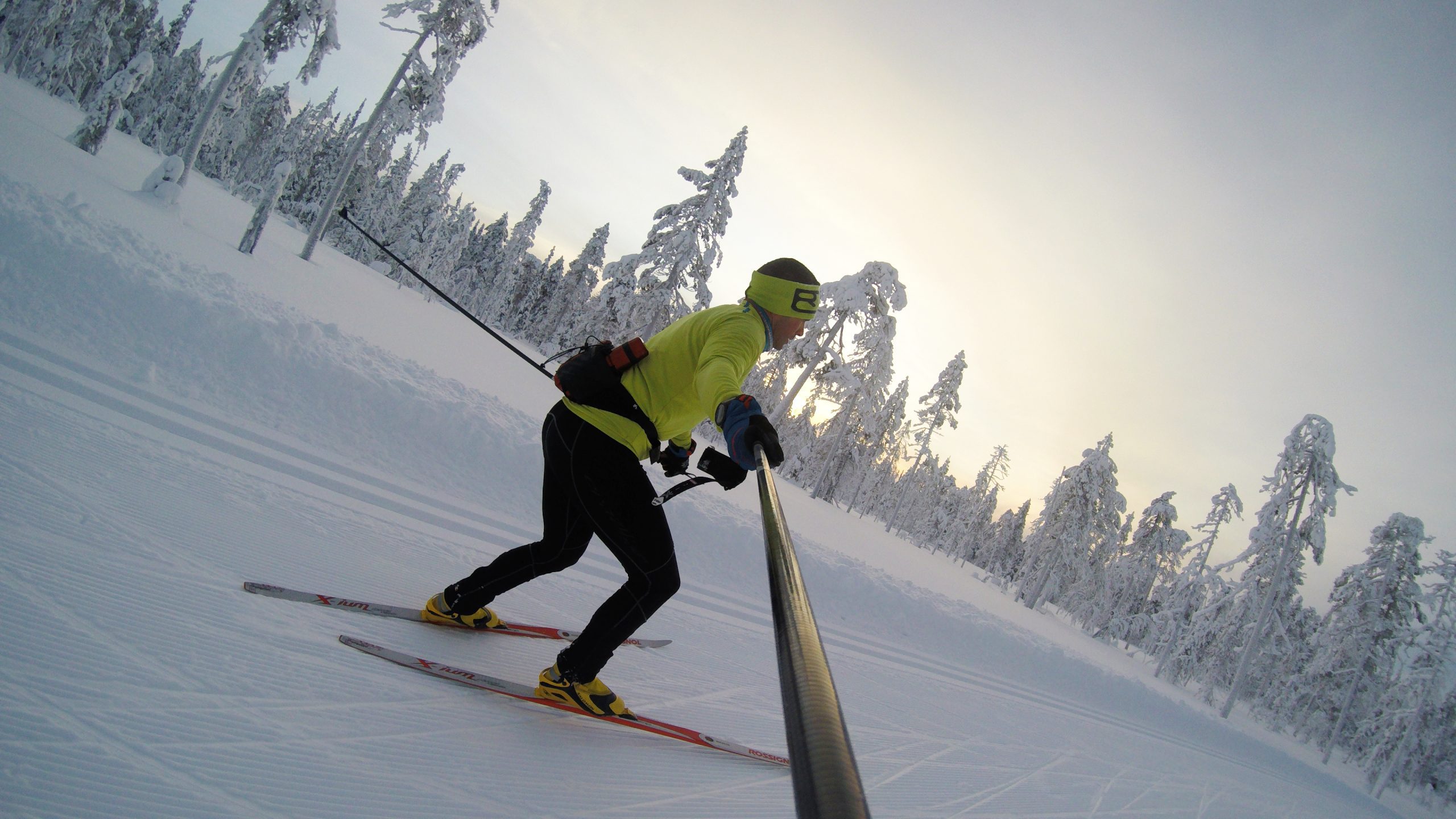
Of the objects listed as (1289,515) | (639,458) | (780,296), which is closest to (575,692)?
(639,458)

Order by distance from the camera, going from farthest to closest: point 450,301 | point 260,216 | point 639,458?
point 260,216, point 450,301, point 639,458

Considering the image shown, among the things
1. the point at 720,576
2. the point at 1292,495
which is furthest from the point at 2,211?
the point at 1292,495

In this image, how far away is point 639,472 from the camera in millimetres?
2963

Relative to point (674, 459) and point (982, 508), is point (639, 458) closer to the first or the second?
point (674, 459)

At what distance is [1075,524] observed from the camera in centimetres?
3306

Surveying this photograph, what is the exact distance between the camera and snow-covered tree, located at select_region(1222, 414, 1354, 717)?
21.4 m

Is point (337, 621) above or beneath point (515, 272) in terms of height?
beneath

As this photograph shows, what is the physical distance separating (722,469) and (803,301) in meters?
0.90

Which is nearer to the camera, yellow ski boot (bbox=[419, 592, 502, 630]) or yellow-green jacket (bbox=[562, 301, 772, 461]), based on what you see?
yellow-green jacket (bbox=[562, 301, 772, 461])

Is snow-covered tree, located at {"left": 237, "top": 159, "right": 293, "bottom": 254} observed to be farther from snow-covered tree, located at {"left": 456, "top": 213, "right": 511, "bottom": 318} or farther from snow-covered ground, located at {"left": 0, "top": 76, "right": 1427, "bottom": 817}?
snow-covered tree, located at {"left": 456, "top": 213, "right": 511, "bottom": 318}

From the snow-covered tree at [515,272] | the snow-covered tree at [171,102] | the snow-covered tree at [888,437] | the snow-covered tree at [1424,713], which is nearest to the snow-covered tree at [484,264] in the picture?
the snow-covered tree at [515,272]

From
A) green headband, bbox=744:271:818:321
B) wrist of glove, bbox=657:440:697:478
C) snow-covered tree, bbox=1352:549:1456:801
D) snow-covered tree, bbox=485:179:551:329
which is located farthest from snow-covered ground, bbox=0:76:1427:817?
snow-covered tree, bbox=485:179:551:329

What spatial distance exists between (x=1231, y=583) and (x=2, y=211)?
116 ft

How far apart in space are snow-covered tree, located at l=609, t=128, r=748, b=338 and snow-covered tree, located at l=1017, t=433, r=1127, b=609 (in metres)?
24.0
